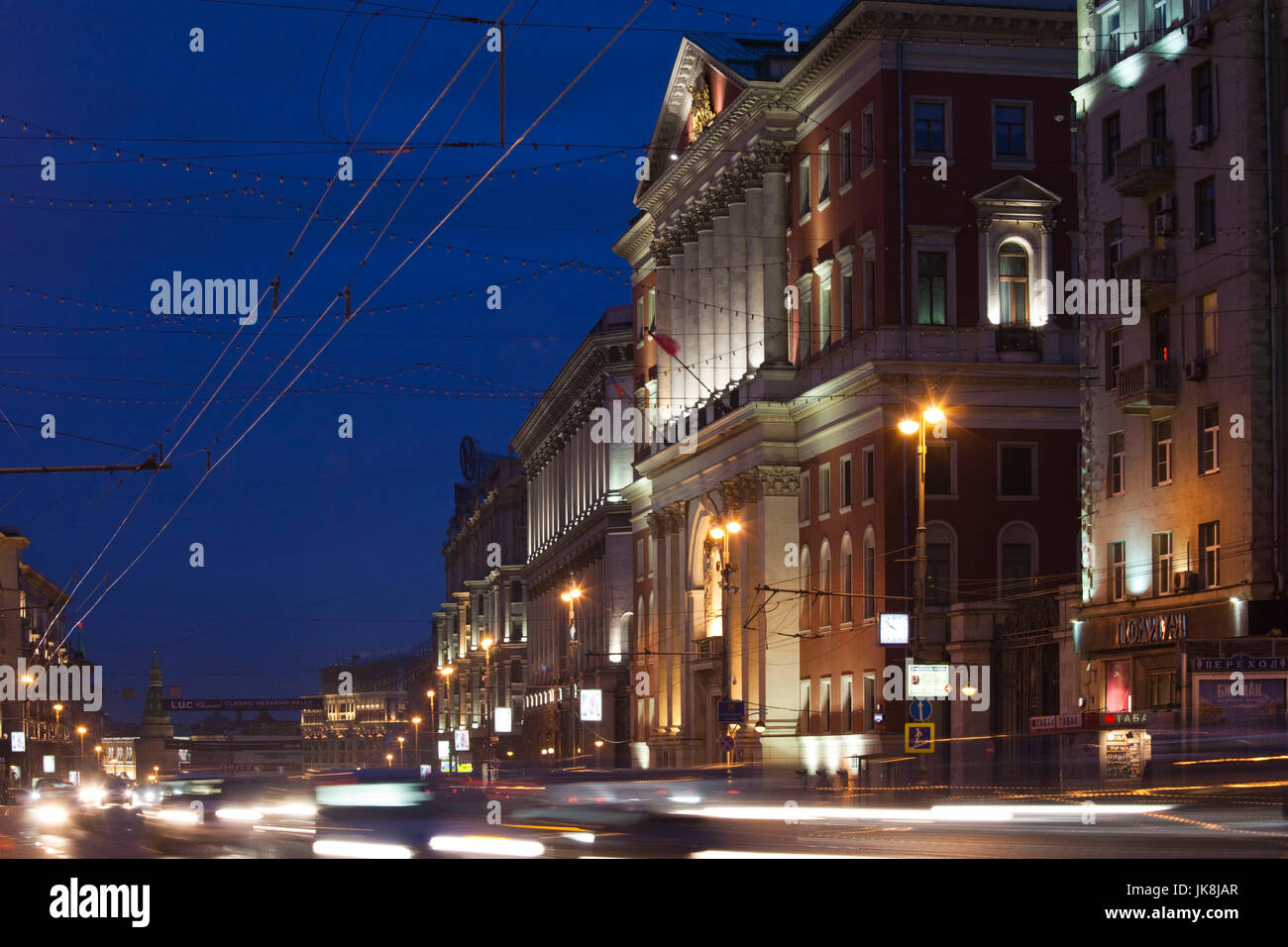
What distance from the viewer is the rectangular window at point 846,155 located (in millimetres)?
64750

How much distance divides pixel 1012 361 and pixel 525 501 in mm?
84115

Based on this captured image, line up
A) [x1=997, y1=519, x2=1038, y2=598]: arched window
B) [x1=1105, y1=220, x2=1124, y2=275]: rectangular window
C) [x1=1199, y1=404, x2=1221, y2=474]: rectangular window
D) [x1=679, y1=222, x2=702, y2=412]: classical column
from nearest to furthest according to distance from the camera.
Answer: [x1=1199, y1=404, x2=1221, y2=474]: rectangular window < [x1=1105, y1=220, x2=1124, y2=275]: rectangular window < [x1=997, y1=519, x2=1038, y2=598]: arched window < [x1=679, y1=222, x2=702, y2=412]: classical column

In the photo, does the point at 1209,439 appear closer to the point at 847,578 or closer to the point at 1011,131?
the point at 1011,131

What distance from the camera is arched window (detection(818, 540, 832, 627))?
66.1m

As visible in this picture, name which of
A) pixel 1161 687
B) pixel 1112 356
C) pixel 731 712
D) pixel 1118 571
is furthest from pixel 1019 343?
pixel 1161 687

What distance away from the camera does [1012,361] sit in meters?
A: 62.4

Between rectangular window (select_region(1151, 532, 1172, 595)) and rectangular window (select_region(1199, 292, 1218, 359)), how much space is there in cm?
445

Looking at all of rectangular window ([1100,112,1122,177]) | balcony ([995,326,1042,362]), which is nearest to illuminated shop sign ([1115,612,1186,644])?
rectangular window ([1100,112,1122,177])

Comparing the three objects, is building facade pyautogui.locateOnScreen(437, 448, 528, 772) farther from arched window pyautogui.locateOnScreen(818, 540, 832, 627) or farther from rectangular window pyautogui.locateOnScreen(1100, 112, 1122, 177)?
rectangular window pyautogui.locateOnScreen(1100, 112, 1122, 177)

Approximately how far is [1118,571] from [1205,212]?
8.89 metres

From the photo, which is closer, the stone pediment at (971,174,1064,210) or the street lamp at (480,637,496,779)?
the stone pediment at (971,174,1064,210)

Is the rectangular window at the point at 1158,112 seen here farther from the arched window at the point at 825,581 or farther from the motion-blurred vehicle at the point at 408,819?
the arched window at the point at 825,581

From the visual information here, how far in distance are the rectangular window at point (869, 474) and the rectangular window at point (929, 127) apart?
9353mm
